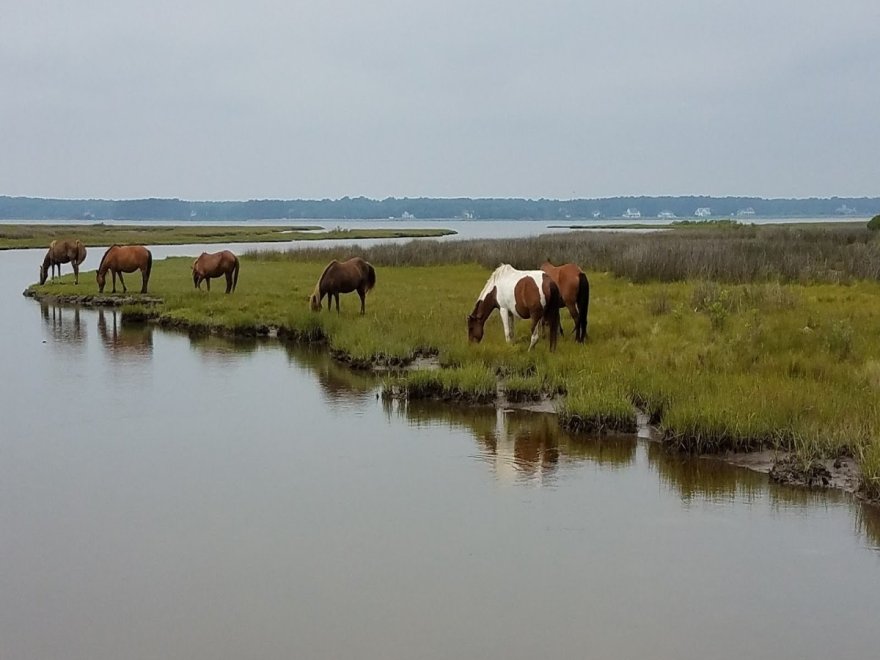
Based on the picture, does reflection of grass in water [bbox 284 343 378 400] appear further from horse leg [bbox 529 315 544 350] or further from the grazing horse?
horse leg [bbox 529 315 544 350]

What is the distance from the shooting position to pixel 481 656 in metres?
5.36

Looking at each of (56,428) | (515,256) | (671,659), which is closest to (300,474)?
(56,428)

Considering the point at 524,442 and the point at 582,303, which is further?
the point at 582,303

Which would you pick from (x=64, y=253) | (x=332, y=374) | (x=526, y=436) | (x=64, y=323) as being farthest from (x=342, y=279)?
(x=64, y=253)

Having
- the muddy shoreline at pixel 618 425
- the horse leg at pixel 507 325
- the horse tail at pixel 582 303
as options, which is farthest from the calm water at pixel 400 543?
the horse tail at pixel 582 303

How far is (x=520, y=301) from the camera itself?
1320 centimetres

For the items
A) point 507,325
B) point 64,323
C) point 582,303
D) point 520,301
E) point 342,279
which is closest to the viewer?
point 520,301

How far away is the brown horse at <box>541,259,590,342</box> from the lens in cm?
1392

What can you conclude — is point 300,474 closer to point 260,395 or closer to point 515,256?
point 260,395

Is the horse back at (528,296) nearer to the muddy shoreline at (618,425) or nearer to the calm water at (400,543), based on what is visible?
the muddy shoreline at (618,425)

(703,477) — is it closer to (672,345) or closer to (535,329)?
(672,345)

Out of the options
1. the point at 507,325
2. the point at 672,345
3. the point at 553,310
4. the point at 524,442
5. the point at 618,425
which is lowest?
the point at 524,442

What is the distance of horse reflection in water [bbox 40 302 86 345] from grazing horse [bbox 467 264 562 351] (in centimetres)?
791

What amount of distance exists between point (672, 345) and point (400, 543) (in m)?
7.10
